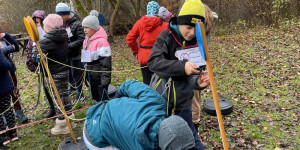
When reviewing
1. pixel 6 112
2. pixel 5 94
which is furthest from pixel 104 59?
pixel 6 112

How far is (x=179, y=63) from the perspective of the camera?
1.91m

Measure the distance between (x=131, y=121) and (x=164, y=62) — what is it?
64 cm

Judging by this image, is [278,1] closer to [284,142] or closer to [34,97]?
[284,142]

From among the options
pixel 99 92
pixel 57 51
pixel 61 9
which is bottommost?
pixel 99 92

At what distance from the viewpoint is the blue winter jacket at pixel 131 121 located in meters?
1.61

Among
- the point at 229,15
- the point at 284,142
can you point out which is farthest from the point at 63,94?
the point at 229,15

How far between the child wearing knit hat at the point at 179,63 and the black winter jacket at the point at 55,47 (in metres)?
1.87

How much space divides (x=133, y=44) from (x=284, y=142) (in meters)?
3.01

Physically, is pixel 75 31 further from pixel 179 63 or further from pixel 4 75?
pixel 179 63

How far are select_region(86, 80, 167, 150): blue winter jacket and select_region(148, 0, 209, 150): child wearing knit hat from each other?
0.28 metres

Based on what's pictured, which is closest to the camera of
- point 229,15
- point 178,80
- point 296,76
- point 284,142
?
point 178,80

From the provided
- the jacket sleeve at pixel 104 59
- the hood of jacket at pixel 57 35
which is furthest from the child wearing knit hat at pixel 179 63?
the hood of jacket at pixel 57 35

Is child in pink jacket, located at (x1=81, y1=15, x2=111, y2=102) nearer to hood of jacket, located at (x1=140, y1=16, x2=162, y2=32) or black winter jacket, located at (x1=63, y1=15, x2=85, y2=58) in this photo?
black winter jacket, located at (x1=63, y1=15, x2=85, y2=58)

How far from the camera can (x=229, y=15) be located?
12.4 metres
